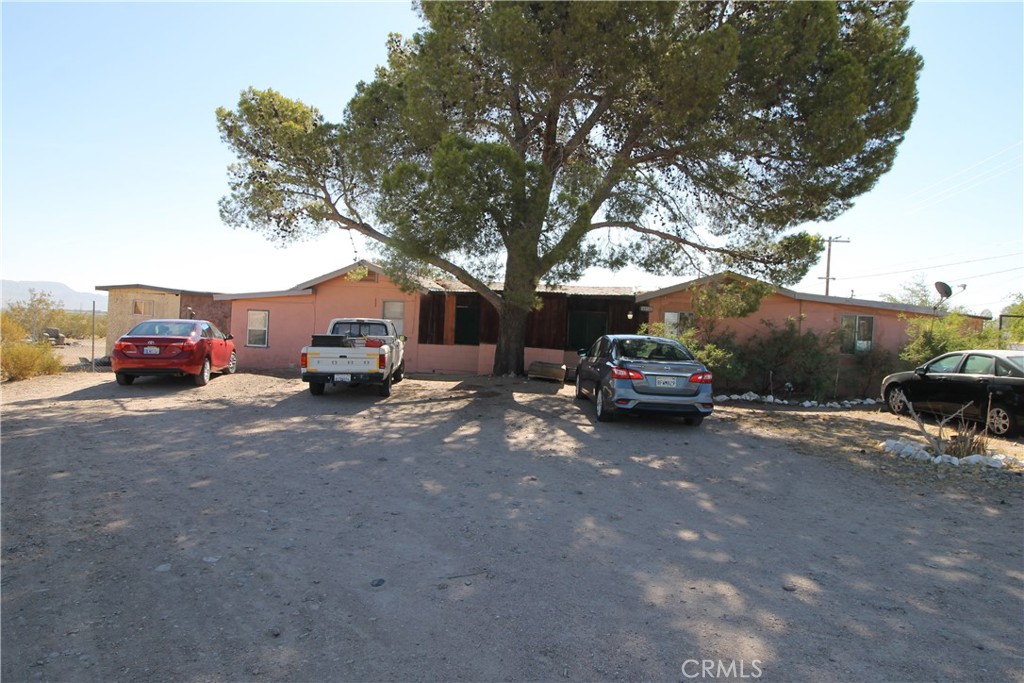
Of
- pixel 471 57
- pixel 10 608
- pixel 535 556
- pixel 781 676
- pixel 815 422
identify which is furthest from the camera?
pixel 471 57

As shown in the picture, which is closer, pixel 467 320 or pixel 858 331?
pixel 858 331

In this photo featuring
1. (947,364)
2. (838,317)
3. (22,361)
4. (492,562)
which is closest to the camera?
(492,562)

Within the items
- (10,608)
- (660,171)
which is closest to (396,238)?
(660,171)

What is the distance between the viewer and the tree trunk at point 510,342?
1647 centimetres

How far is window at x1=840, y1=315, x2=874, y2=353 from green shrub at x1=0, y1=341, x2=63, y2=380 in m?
21.7

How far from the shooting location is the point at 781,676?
3.00m

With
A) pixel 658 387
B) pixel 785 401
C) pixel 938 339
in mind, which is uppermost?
pixel 938 339

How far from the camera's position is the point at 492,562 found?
4277 millimetres

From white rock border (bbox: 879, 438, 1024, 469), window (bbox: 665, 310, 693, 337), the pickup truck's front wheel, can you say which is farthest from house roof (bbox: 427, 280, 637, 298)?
white rock border (bbox: 879, 438, 1024, 469)

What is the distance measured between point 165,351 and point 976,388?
15.8 m

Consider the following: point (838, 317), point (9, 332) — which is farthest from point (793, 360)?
point (9, 332)

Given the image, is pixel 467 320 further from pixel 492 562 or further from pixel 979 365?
pixel 492 562

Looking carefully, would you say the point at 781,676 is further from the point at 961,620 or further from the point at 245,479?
the point at 245,479

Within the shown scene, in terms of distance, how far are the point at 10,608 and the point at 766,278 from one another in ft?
49.0
